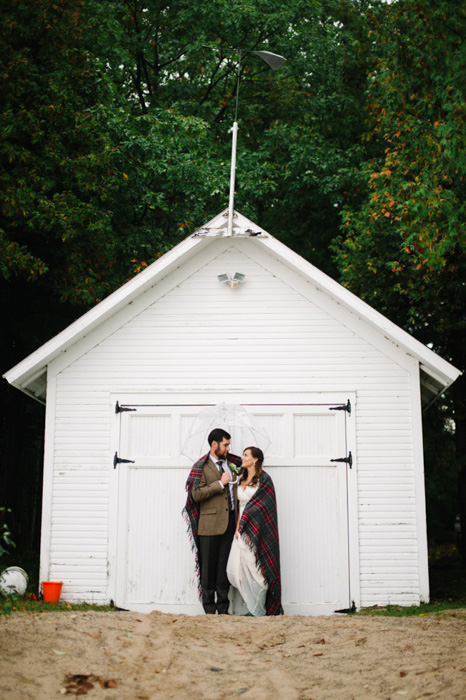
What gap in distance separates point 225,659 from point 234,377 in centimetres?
424

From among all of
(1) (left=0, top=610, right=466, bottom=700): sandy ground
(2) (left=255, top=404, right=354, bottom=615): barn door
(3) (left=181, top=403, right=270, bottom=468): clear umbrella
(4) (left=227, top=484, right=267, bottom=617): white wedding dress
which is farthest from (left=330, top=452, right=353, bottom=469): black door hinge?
(1) (left=0, top=610, right=466, bottom=700): sandy ground

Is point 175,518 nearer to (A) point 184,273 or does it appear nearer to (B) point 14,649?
(A) point 184,273

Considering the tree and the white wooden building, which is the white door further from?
the tree

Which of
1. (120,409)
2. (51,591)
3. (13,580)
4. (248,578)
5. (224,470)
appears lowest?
(51,591)

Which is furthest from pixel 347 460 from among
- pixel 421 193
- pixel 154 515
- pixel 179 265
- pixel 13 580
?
pixel 13 580

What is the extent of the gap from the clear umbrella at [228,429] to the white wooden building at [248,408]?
15cm

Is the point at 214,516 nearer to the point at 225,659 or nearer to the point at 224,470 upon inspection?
the point at 224,470

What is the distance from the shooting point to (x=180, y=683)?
5.26m

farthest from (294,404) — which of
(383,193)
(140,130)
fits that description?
(140,130)

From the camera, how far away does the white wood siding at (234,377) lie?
9.20m

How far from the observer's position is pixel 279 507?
9.21 m

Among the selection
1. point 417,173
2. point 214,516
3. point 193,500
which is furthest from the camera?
point 417,173

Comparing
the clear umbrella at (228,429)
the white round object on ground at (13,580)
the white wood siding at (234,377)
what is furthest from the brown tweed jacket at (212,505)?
the white round object on ground at (13,580)

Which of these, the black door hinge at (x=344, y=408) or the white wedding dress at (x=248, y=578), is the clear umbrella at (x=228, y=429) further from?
the white wedding dress at (x=248, y=578)
